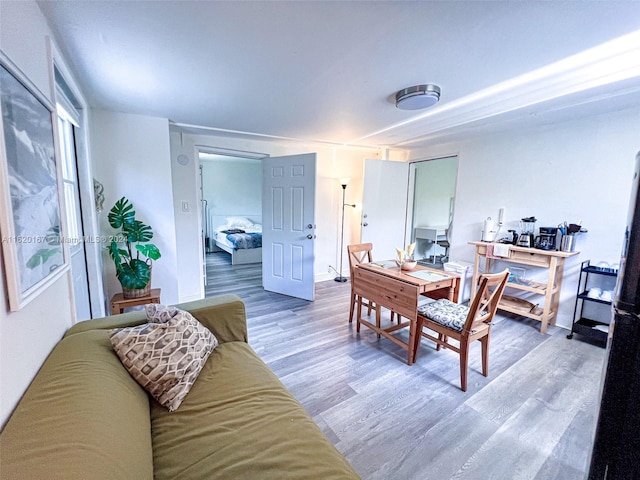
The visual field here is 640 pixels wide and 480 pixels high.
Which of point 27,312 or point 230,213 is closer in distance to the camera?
point 27,312

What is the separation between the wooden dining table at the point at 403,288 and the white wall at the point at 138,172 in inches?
87.2

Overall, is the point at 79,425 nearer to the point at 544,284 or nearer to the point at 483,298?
the point at 483,298

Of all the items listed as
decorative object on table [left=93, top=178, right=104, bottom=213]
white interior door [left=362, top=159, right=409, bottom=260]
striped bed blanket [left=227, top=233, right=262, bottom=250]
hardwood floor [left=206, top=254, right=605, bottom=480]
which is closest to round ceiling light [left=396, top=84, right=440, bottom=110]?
white interior door [left=362, top=159, right=409, bottom=260]

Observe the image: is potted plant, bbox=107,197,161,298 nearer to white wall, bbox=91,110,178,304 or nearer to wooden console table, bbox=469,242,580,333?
white wall, bbox=91,110,178,304

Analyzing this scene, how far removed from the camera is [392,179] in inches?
172

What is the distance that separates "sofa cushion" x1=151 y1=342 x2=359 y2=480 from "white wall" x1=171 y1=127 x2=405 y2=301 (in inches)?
101

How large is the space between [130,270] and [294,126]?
7.71 ft

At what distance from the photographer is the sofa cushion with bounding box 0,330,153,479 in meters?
0.63

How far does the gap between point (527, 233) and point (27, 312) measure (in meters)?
4.05

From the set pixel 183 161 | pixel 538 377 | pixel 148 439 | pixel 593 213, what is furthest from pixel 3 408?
pixel 593 213

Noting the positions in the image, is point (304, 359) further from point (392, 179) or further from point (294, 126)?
point (392, 179)

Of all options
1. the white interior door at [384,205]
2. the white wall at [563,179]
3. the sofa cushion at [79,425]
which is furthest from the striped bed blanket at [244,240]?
the sofa cushion at [79,425]

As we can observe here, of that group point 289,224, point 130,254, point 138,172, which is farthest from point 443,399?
point 138,172

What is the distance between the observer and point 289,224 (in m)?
3.71
